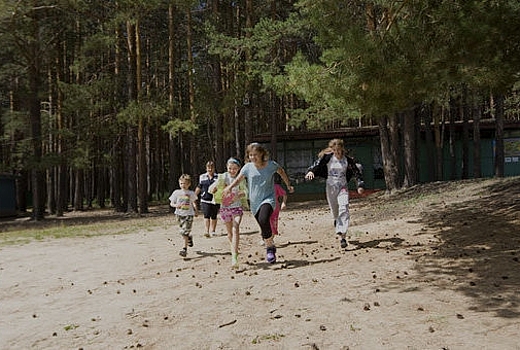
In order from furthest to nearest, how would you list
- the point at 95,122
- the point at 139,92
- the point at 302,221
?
the point at 95,122 → the point at 139,92 → the point at 302,221

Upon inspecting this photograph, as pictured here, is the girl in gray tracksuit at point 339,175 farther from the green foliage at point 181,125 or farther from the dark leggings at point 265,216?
the green foliage at point 181,125

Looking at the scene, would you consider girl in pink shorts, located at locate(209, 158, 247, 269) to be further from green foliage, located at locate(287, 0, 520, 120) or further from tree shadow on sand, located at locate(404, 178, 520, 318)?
tree shadow on sand, located at locate(404, 178, 520, 318)

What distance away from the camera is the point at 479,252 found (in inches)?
277

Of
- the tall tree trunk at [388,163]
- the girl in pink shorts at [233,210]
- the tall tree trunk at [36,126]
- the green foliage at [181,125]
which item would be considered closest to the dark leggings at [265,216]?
the girl in pink shorts at [233,210]

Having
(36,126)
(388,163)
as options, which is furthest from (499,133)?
(36,126)

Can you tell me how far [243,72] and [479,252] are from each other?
1430cm

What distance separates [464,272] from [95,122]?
20.6 metres

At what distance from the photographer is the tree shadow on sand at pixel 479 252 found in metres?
5.09

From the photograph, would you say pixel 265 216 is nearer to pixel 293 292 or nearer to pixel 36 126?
pixel 293 292

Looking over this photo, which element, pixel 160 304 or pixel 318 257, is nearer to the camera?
pixel 160 304

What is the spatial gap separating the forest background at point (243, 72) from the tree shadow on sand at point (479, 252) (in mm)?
2514

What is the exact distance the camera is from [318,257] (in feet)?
25.3

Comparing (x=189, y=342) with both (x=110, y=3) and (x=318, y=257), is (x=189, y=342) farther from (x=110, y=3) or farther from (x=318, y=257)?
(x=110, y=3)

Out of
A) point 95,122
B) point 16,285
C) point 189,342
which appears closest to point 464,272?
point 189,342
